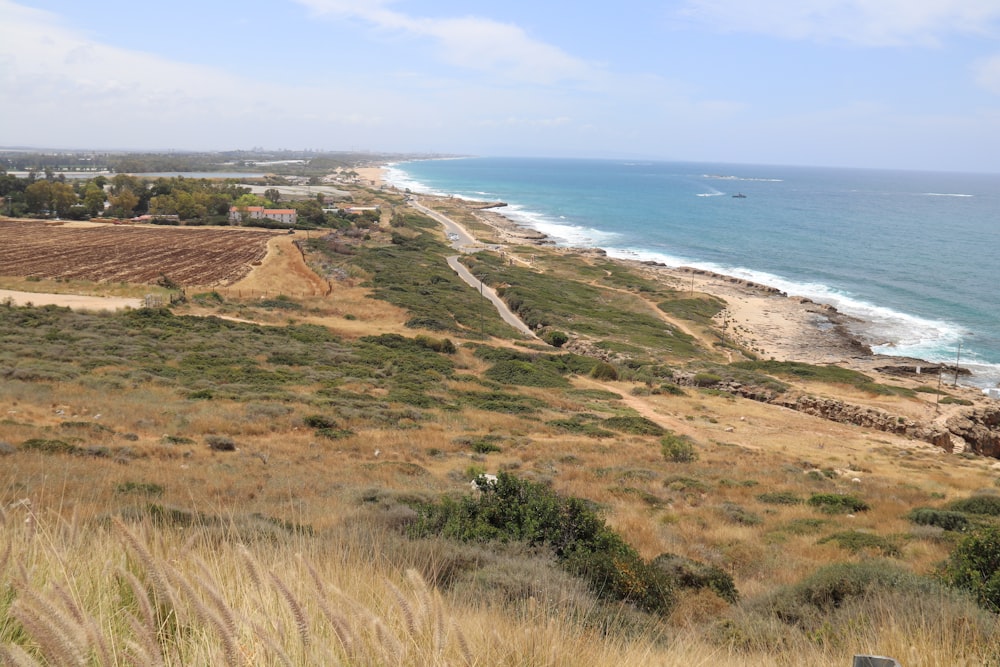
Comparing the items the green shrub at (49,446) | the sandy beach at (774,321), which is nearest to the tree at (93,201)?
the sandy beach at (774,321)

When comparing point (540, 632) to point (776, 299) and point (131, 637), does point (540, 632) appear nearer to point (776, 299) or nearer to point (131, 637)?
point (131, 637)

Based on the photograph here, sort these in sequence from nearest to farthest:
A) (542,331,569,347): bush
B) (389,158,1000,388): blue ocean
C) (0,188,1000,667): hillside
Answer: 1. (0,188,1000,667): hillside
2. (542,331,569,347): bush
3. (389,158,1000,388): blue ocean

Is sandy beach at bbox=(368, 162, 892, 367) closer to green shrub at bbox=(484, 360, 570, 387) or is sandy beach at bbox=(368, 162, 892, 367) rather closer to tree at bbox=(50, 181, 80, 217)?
green shrub at bbox=(484, 360, 570, 387)

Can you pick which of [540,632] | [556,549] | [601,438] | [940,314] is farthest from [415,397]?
[940,314]

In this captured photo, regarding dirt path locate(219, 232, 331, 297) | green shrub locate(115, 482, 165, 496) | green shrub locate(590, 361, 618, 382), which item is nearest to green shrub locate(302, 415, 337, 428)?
green shrub locate(115, 482, 165, 496)

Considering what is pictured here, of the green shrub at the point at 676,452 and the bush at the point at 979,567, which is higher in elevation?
the bush at the point at 979,567

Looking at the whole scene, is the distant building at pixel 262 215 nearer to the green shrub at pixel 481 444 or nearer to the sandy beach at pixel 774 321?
the sandy beach at pixel 774 321

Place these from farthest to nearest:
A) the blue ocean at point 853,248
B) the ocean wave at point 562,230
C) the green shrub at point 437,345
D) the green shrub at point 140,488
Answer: the ocean wave at point 562,230, the blue ocean at point 853,248, the green shrub at point 437,345, the green shrub at point 140,488
